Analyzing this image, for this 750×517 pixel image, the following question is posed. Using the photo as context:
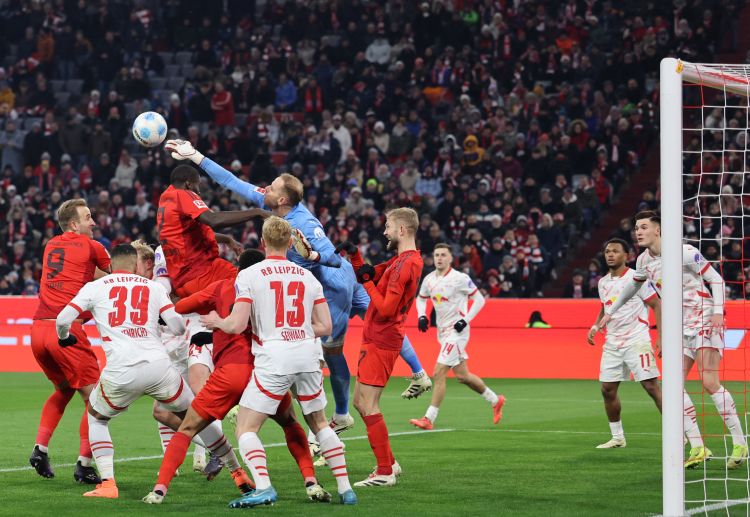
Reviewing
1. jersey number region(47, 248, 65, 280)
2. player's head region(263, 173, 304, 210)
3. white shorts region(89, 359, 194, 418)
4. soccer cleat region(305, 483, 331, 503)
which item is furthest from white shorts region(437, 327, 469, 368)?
soccer cleat region(305, 483, 331, 503)

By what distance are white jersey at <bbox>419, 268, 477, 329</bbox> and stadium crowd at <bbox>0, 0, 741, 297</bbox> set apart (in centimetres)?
→ 655

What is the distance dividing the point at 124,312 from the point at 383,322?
2.08 m

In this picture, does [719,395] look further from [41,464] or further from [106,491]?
[41,464]

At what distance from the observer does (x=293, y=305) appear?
8.56 m

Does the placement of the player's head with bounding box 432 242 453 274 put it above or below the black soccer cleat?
above

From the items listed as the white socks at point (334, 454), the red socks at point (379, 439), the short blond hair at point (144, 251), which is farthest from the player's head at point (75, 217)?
the white socks at point (334, 454)

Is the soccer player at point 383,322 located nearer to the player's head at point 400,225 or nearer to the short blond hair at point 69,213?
the player's head at point 400,225

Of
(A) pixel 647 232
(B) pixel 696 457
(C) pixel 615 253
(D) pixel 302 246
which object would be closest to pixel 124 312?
(D) pixel 302 246

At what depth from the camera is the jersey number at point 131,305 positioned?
364 inches

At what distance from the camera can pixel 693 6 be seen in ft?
87.8

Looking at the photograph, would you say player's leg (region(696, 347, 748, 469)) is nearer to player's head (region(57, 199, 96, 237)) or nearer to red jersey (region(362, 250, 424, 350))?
red jersey (region(362, 250, 424, 350))

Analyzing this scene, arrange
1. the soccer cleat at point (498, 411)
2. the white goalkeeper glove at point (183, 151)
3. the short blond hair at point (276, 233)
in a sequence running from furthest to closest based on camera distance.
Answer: the soccer cleat at point (498, 411) → the white goalkeeper glove at point (183, 151) → the short blond hair at point (276, 233)

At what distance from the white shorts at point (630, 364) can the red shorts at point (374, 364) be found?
339 cm

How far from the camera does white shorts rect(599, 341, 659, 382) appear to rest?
487 inches
